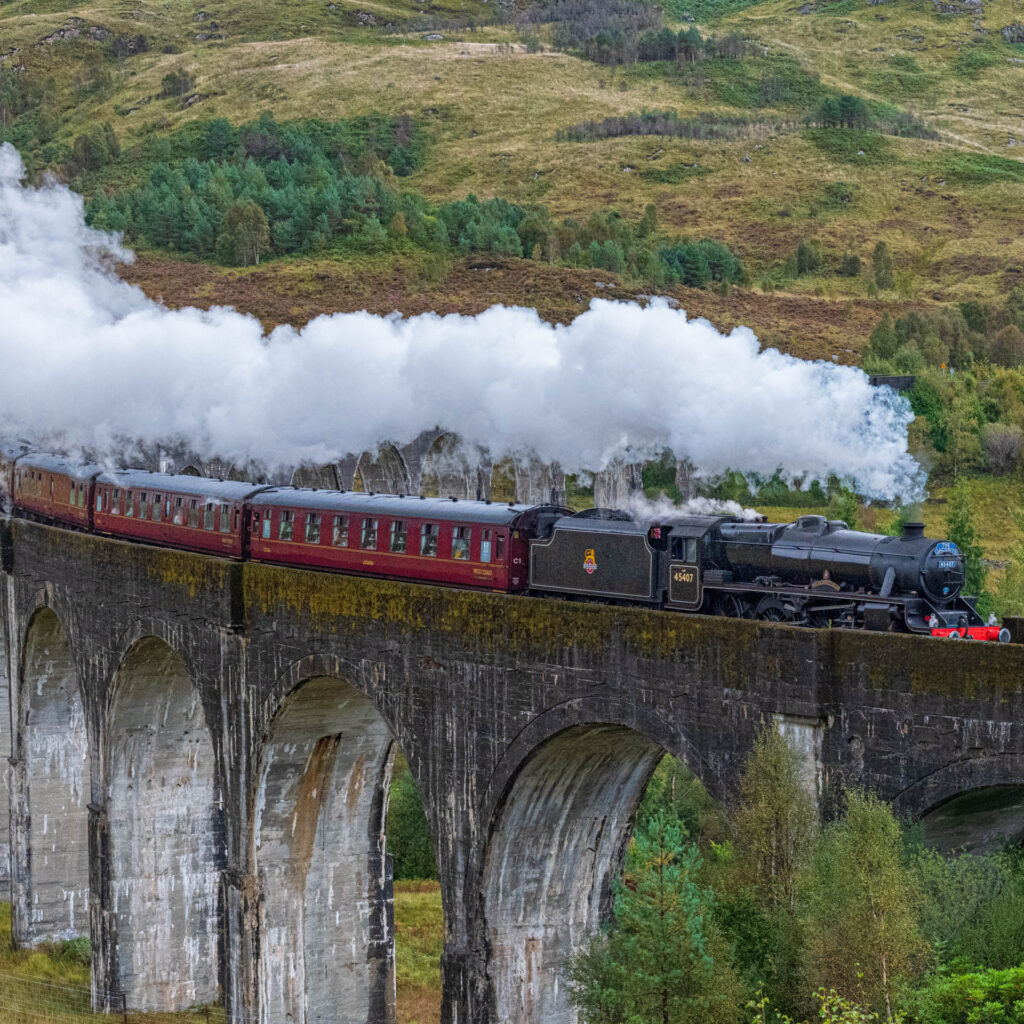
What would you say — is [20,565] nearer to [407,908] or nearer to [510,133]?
[407,908]

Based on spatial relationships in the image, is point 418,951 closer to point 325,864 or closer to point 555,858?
point 325,864

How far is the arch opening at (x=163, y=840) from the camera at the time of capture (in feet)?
114

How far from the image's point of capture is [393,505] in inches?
1095

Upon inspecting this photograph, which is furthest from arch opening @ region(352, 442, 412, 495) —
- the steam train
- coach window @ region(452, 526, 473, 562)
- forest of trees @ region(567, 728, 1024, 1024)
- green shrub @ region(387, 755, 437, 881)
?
forest of trees @ region(567, 728, 1024, 1024)

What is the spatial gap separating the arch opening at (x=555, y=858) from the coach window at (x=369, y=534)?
21.8 ft

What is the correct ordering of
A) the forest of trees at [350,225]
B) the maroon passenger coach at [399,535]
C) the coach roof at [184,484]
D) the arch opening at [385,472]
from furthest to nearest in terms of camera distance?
the forest of trees at [350,225], the arch opening at [385,472], the coach roof at [184,484], the maroon passenger coach at [399,535]

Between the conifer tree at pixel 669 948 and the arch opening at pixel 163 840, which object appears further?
the arch opening at pixel 163 840

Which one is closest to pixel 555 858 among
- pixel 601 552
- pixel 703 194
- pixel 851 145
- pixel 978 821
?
pixel 601 552

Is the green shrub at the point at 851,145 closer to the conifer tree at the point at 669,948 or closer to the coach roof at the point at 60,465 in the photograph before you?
the coach roof at the point at 60,465

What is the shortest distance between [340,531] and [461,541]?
4.10m

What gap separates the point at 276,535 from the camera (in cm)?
3120

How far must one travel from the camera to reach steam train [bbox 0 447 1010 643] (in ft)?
65.5

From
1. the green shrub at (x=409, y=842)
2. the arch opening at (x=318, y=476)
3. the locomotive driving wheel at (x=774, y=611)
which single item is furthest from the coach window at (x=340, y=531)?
the arch opening at (x=318, y=476)

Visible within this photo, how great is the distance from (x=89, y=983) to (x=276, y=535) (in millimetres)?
13849
